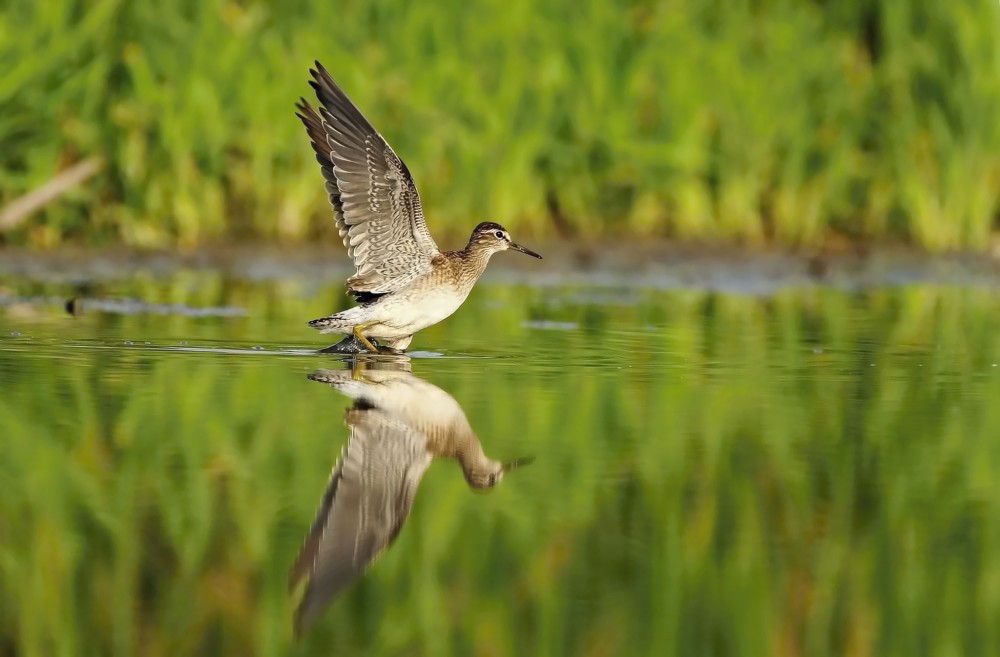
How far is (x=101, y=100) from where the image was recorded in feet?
41.5

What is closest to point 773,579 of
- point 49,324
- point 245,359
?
point 245,359

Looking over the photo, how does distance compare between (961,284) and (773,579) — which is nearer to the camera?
(773,579)

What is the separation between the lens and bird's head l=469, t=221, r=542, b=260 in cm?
945

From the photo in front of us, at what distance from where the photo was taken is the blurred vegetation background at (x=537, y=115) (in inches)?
495

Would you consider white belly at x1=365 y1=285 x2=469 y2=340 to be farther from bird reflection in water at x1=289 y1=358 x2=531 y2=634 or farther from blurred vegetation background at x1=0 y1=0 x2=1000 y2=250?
blurred vegetation background at x1=0 y1=0 x2=1000 y2=250

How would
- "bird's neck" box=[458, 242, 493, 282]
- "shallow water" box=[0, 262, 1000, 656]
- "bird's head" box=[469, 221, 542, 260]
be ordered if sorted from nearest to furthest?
"shallow water" box=[0, 262, 1000, 656], "bird's neck" box=[458, 242, 493, 282], "bird's head" box=[469, 221, 542, 260]

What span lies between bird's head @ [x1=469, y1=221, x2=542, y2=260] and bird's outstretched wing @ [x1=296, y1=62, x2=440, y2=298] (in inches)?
19.5

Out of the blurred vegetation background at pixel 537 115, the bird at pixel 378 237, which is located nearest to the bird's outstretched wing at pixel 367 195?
the bird at pixel 378 237

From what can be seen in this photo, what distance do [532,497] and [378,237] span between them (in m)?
3.88

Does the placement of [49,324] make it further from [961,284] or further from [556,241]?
[961,284]

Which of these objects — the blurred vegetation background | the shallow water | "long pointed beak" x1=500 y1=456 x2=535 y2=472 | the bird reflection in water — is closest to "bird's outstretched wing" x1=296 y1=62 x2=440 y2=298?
the shallow water

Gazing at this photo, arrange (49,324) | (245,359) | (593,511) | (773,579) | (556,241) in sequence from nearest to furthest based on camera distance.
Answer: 1. (773,579)
2. (593,511)
3. (245,359)
4. (49,324)
5. (556,241)

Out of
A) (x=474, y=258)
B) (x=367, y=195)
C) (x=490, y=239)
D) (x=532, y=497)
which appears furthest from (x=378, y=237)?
(x=532, y=497)

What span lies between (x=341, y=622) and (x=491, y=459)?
184 cm
